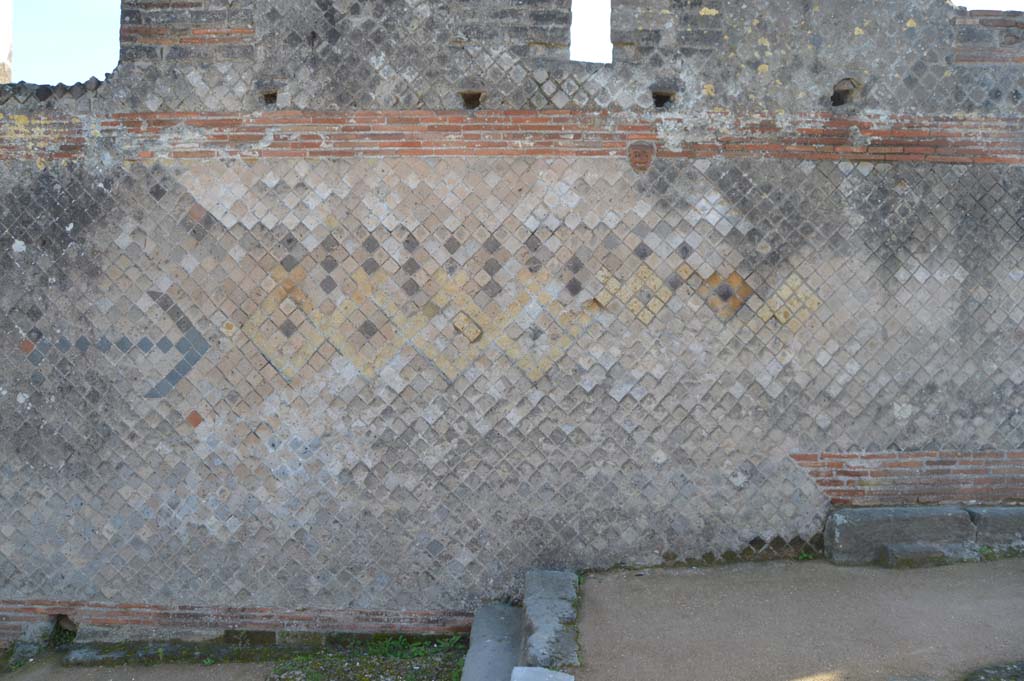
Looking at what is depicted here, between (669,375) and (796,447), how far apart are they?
3.12 ft

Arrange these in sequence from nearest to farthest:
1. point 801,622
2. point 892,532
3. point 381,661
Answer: point 801,622, point 381,661, point 892,532

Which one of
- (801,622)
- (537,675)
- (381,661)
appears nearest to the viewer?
(537,675)

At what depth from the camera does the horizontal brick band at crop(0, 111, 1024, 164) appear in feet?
17.0

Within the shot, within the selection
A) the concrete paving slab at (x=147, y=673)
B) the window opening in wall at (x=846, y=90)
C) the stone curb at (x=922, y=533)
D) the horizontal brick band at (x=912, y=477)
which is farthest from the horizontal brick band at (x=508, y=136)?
the concrete paving slab at (x=147, y=673)

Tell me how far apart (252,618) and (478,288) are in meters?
2.58

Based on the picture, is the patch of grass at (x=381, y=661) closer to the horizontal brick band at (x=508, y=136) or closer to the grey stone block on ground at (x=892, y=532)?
the grey stone block on ground at (x=892, y=532)

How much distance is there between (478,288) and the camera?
17.1ft

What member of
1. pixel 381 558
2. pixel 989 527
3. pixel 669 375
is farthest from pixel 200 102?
pixel 989 527

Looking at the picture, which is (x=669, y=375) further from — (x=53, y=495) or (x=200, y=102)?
(x=53, y=495)

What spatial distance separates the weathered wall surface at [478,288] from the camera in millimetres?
5180

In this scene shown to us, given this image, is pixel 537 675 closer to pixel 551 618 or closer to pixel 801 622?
pixel 551 618

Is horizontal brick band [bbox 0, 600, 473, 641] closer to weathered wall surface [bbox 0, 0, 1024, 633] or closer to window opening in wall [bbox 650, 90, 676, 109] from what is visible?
weathered wall surface [bbox 0, 0, 1024, 633]

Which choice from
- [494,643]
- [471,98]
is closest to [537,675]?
[494,643]

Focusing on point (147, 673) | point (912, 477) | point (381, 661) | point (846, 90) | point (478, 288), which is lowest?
point (147, 673)
